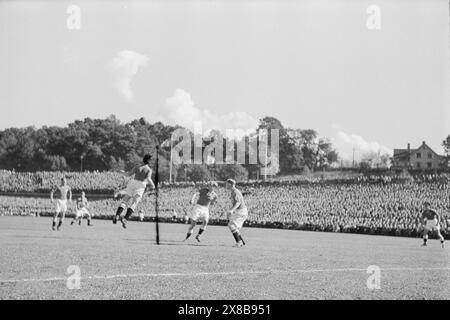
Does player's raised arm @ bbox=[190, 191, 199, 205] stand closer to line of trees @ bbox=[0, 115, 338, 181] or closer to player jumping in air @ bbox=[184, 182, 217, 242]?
player jumping in air @ bbox=[184, 182, 217, 242]

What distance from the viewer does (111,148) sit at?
8094 centimetres

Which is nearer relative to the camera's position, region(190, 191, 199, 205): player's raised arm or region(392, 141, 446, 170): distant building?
region(190, 191, 199, 205): player's raised arm

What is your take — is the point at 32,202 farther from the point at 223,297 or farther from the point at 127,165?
the point at 223,297

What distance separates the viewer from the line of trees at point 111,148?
75000 mm

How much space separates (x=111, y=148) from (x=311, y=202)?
3235cm

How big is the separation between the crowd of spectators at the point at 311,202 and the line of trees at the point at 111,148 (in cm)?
510

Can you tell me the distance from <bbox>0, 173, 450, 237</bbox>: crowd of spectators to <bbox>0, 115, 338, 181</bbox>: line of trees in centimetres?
510

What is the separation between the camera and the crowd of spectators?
46.1 m

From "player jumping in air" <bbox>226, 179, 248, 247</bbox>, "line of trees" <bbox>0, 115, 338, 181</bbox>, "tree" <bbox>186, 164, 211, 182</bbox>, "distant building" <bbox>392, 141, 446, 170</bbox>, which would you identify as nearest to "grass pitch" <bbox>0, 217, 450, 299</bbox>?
"player jumping in air" <bbox>226, 179, 248, 247</bbox>

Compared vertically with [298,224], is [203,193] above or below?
above

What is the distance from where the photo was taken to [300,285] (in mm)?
11961

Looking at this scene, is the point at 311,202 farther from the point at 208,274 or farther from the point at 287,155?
the point at 208,274
